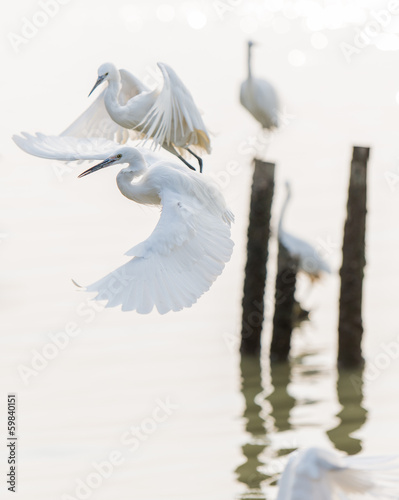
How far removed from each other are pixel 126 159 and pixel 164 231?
902mm

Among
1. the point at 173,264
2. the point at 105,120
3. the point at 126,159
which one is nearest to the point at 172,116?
the point at 105,120

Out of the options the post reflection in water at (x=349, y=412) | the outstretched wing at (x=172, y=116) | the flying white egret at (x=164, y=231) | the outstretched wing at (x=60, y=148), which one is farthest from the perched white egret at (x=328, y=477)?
the post reflection in water at (x=349, y=412)

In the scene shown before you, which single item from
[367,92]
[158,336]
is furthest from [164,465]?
[367,92]

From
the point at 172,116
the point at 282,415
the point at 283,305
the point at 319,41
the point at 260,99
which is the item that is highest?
the point at 319,41

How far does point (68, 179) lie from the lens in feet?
76.3

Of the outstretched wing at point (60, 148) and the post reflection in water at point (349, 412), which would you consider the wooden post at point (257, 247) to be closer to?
the post reflection in water at point (349, 412)

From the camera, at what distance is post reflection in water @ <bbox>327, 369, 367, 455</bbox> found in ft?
41.3

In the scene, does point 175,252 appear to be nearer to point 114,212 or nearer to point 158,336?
point 158,336

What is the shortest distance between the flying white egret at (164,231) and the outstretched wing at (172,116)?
32 cm

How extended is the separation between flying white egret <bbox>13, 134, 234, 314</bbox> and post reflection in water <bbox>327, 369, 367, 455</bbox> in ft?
18.8

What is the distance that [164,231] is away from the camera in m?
6.75

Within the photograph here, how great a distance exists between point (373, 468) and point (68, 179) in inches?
725

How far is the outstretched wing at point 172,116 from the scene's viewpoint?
8164 mm

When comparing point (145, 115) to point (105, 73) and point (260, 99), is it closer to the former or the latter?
point (105, 73)
